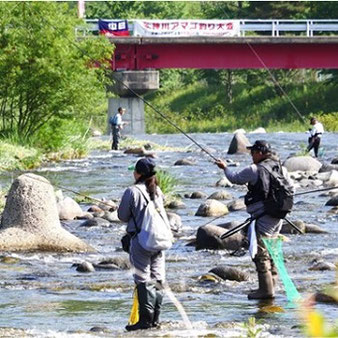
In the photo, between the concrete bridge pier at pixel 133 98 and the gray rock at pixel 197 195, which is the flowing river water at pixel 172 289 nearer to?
the gray rock at pixel 197 195

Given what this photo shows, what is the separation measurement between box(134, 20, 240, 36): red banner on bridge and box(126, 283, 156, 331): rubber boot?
5066 cm

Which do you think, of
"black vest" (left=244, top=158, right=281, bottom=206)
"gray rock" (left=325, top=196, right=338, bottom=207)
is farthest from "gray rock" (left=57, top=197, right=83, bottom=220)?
"black vest" (left=244, top=158, right=281, bottom=206)

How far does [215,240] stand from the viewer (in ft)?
53.0

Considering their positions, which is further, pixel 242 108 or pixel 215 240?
pixel 242 108

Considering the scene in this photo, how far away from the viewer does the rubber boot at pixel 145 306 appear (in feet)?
32.9

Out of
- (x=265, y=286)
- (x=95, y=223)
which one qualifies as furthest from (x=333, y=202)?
(x=265, y=286)

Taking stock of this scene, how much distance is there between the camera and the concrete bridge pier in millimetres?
58562

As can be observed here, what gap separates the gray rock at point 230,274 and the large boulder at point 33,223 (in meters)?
2.95

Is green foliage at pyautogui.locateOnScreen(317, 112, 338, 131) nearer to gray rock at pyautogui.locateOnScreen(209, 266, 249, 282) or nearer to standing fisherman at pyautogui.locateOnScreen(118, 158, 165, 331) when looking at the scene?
gray rock at pyautogui.locateOnScreen(209, 266, 249, 282)

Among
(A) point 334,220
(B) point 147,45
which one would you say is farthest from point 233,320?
(B) point 147,45

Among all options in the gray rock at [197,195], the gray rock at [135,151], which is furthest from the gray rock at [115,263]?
the gray rock at [135,151]

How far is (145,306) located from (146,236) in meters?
0.61

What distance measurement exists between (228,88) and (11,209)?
2563 inches

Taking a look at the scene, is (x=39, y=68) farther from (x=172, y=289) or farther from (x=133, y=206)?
(x=133, y=206)
